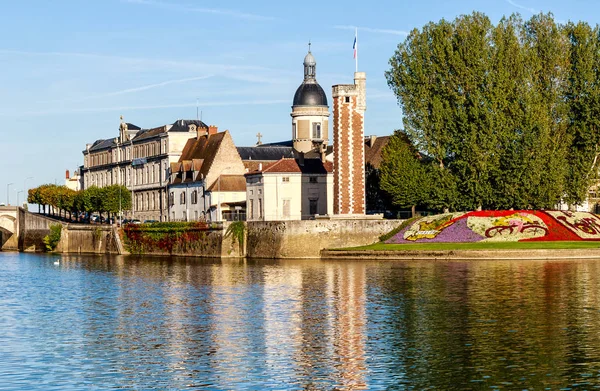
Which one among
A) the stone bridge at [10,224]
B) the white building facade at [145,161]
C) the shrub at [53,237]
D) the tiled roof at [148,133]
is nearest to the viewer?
the shrub at [53,237]

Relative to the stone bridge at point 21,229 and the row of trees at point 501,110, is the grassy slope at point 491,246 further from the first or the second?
the stone bridge at point 21,229

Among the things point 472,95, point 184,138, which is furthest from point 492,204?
point 184,138

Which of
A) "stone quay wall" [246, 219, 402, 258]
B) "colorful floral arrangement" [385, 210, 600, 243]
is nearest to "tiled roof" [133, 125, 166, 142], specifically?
"stone quay wall" [246, 219, 402, 258]

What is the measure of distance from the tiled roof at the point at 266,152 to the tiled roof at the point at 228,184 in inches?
511

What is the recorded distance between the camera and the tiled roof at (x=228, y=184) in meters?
144

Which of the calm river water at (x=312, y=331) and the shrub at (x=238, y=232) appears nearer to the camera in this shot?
the calm river water at (x=312, y=331)

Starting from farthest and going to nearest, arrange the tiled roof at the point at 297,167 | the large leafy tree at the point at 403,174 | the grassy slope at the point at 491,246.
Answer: the tiled roof at the point at 297,167
the large leafy tree at the point at 403,174
the grassy slope at the point at 491,246

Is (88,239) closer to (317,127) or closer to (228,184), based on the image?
(228,184)

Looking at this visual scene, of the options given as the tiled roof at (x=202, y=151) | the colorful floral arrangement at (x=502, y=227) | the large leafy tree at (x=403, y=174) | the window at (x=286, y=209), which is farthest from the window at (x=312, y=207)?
the colorful floral arrangement at (x=502, y=227)

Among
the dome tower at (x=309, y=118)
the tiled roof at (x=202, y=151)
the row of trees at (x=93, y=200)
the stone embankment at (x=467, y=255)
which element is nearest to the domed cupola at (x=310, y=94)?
the dome tower at (x=309, y=118)

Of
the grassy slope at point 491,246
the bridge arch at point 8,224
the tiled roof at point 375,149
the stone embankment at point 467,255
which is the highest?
the tiled roof at point 375,149

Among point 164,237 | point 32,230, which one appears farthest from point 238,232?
point 32,230

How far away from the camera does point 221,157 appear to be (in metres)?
148

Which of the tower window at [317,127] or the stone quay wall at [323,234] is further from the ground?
the tower window at [317,127]
